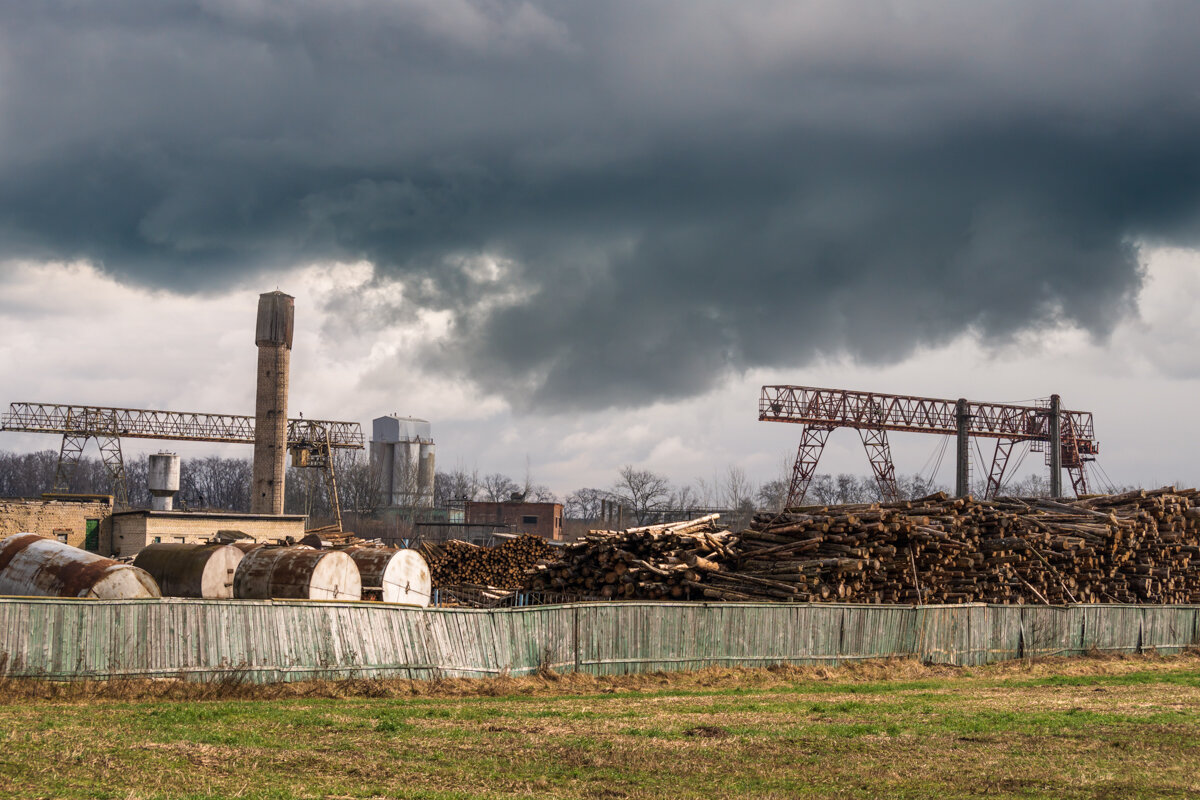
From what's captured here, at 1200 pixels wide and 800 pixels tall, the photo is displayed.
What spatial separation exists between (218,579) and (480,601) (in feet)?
23.8

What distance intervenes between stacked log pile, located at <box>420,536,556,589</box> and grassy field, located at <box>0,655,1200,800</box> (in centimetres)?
1519

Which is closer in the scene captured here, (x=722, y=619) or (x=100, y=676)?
(x=100, y=676)

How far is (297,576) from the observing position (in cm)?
2445

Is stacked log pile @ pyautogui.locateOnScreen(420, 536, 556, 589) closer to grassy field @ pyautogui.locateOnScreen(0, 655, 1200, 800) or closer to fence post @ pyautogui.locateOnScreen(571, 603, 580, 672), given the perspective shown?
fence post @ pyautogui.locateOnScreen(571, 603, 580, 672)

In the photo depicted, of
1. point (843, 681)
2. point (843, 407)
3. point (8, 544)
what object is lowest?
point (843, 681)

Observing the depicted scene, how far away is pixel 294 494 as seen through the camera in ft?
401

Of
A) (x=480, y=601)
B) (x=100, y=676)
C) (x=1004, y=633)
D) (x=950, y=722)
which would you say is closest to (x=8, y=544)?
(x=100, y=676)

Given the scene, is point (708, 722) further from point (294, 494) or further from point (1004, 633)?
point (294, 494)

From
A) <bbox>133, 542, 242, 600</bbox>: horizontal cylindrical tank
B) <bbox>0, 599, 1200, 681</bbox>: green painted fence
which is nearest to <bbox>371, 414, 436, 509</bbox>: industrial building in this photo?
<bbox>133, 542, 242, 600</bbox>: horizontal cylindrical tank

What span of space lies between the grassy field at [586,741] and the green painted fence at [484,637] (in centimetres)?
45

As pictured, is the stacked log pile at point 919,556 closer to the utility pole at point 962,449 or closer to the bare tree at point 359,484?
the utility pole at point 962,449

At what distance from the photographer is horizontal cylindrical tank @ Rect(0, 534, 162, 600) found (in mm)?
21516

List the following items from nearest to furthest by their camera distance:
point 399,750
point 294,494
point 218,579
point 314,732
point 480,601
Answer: point 399,750, point 314,732, point 218,579, point 480,601, point 294,494

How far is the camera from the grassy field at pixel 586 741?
990 cm
